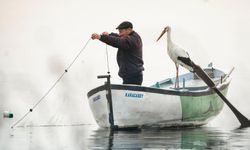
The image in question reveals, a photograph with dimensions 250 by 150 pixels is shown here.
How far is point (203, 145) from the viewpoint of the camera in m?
11.2

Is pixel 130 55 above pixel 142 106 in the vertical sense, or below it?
above

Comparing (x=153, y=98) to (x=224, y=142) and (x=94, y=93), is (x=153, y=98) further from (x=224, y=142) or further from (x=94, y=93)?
(x=224, y=142)

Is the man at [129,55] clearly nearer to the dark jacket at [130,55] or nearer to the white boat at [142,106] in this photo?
the dark jacket at [130,55]

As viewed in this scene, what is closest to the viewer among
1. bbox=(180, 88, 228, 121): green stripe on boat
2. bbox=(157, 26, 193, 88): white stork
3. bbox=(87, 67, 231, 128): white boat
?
bbox=(87, 67, 231, 128): white boat

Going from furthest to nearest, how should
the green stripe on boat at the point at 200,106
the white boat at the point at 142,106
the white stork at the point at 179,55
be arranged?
the white stork at the point at 179,55
the green stripe on boat at the point at 200,106
the white boat at the point at 142,106

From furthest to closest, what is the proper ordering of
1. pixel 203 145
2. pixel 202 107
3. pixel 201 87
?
pixel 201 87 < pixel 202 107 < pixel 203 145

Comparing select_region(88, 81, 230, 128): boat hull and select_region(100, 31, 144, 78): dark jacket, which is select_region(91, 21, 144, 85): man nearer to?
select_region(100, 31, 144, 78): dark jacket

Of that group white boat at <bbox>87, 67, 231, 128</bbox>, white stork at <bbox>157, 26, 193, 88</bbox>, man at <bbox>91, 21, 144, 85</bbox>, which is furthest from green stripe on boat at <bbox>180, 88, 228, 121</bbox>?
man at <bbox>91, 21, 144, 85</bbox>

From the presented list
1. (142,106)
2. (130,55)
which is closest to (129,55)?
(130,55)

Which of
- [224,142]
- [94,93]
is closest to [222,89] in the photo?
[94,93]

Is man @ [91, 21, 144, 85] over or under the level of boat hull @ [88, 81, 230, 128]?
over

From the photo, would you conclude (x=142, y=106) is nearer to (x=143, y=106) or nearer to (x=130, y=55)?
(x=143, y=106)

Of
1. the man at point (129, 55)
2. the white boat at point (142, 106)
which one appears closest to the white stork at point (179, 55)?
the white boat at point (142, 106)

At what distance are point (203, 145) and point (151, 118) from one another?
19.3 feet
